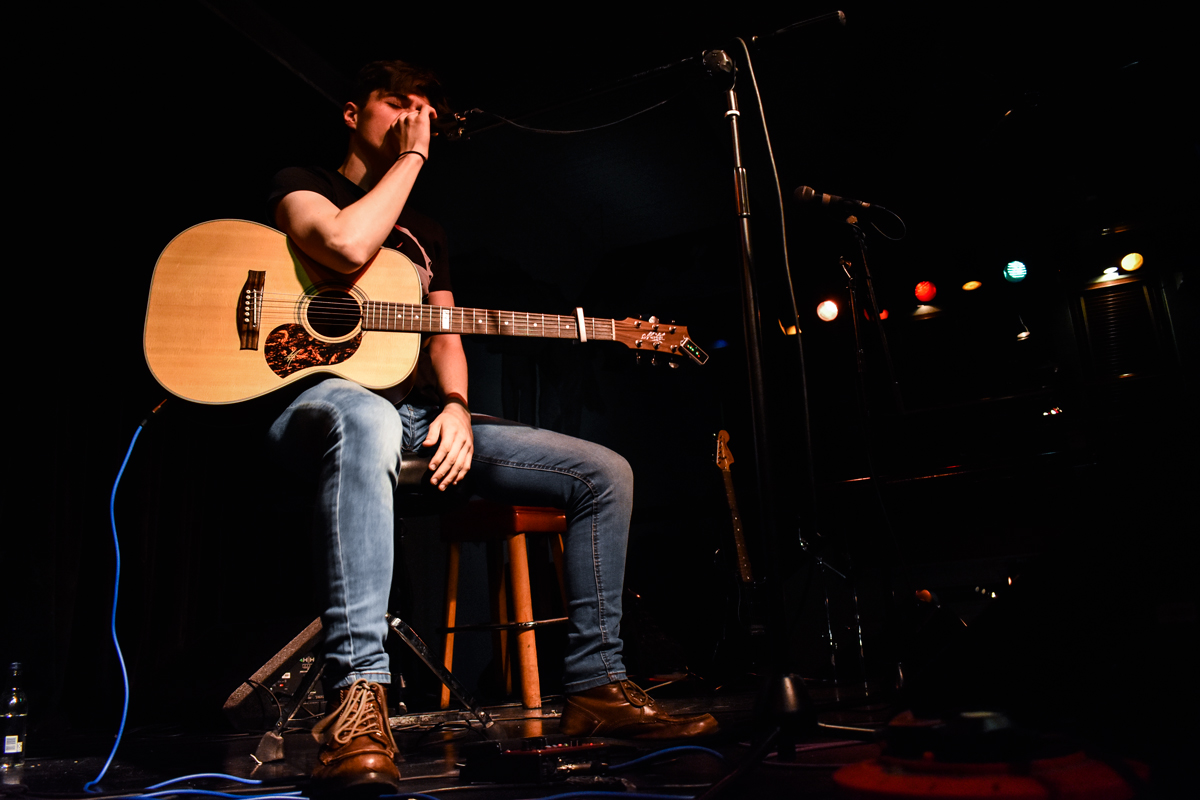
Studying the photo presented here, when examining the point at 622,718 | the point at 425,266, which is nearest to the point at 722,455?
the point at 425,266

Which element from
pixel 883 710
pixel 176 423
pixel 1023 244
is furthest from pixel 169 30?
pixel 1023 244

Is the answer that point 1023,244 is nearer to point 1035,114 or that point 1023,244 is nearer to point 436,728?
point 1035,114

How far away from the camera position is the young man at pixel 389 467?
4.30 ft

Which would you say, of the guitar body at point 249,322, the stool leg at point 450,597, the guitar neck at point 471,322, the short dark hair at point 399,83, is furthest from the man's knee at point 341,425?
the stool leg at point 450,597

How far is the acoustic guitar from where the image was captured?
62.9 inches

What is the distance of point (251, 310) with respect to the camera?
5.35 ft

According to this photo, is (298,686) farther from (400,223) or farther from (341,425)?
(400,223)

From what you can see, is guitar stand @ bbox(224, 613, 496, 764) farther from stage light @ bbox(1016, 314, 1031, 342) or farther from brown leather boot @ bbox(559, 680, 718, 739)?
stage light @ bbox(1016, 314, 1031, 342)

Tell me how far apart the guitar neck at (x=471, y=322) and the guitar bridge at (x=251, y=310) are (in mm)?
224

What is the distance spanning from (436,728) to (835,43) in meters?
4.10

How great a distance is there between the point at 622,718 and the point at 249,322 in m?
1.19

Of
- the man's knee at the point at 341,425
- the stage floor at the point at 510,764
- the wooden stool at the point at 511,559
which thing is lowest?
the stage floor at the point at 510,764

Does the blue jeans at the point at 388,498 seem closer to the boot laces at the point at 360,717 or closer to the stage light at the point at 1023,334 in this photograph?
the boot laces at the point at 360,717

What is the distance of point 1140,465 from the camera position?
780 mm
